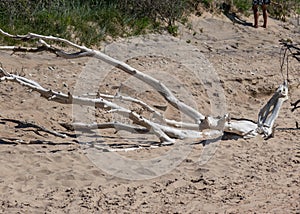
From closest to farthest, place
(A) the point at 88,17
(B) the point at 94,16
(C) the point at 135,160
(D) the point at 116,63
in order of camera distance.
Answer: (C) the point at 135,160
(D) the point at 116,63
(A) the point at 88,17
(B) the point at 94,16

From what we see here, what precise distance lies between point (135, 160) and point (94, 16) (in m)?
5.62

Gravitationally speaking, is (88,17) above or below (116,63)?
below

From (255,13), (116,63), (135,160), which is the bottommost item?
(135,160)

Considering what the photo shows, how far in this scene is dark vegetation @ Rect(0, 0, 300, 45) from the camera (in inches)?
384

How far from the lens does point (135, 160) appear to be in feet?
18.1

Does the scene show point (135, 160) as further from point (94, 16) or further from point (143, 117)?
point (94, 16)

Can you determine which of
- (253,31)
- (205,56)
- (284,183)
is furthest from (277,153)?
(253,31)

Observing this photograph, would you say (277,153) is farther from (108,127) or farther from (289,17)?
(289,17)

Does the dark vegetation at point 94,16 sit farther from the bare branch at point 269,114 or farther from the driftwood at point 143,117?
the bare branch at point 269,114

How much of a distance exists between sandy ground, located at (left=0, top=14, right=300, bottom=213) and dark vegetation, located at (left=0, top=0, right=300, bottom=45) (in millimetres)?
986

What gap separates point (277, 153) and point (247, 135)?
0.62 m

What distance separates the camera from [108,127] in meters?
6.35

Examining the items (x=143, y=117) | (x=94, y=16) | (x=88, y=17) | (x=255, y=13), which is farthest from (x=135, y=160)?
(x=255, y=13)

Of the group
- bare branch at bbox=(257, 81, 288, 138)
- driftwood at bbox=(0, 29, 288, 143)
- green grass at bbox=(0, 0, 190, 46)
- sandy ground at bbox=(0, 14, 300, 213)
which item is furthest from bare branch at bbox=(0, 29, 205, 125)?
green grass at bbox=(0, 0, 190, 46)
